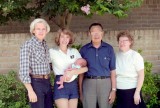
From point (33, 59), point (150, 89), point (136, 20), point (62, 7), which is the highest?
point (62, 7)

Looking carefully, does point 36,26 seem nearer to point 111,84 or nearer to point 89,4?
point 89,4

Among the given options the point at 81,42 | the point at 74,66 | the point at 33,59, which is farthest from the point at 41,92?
the point at 81,42

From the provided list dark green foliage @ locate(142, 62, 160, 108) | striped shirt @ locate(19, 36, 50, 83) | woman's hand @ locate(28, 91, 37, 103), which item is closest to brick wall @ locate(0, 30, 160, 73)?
dark green foliage @ locate(142, 62, 160, 108)

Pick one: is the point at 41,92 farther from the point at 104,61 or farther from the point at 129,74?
the point at 129,74

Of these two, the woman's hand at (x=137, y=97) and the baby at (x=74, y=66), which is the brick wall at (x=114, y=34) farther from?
the woman's hand at (x=137, y=97)

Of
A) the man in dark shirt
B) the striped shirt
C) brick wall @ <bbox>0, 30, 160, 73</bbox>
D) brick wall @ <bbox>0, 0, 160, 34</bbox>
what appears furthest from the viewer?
brick wall @ <bbox>0, 0, 160, 34</bbox>

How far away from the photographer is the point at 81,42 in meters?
5.78

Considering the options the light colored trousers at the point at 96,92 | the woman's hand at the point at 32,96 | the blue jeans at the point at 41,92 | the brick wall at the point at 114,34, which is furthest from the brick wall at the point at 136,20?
the woman's hand at the point at 32,96

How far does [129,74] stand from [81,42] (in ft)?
4.46

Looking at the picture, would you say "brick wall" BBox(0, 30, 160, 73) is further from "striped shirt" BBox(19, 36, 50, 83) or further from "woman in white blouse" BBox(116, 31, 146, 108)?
"striped shirt" BBox(19, 36, 50, 83)

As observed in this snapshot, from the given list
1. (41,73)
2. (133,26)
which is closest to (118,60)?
(41,73)

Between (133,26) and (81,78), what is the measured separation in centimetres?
431

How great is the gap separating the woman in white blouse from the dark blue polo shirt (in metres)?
0.16

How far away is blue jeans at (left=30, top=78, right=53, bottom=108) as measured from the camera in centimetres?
413
